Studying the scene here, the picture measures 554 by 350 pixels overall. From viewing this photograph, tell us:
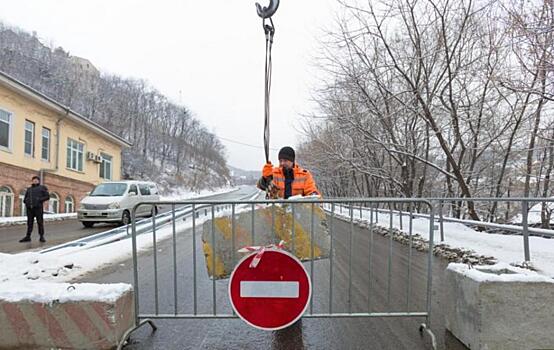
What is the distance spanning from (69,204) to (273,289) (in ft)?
80.3

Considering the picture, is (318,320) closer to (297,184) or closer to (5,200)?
(297,184)

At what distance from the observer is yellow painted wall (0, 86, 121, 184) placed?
1900 cm

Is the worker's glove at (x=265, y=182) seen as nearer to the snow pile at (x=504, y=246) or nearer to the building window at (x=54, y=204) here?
the snow pile at (x=504, y=246)

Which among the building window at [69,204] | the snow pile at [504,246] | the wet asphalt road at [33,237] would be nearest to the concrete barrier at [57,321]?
the snow pile at [504,246]

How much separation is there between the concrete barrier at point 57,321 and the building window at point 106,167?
27978 mm

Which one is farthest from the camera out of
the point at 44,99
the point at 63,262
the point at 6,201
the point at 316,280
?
the point at 44,99

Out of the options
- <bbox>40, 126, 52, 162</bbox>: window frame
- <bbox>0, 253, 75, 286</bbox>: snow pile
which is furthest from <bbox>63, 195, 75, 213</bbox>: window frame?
<bbox>0, 253, 75, 286</bbox>: snow pile

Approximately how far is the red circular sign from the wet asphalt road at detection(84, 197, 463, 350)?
1.92ft

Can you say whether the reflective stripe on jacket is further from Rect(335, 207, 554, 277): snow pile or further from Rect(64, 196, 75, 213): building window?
Rect(64, 196, 75, 213): building window

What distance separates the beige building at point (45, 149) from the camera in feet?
61.3

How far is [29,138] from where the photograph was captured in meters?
20.6

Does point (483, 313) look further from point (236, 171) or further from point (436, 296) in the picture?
point (236, 171)

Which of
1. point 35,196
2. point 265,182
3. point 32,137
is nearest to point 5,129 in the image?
point 32,137

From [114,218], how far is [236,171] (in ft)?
459
